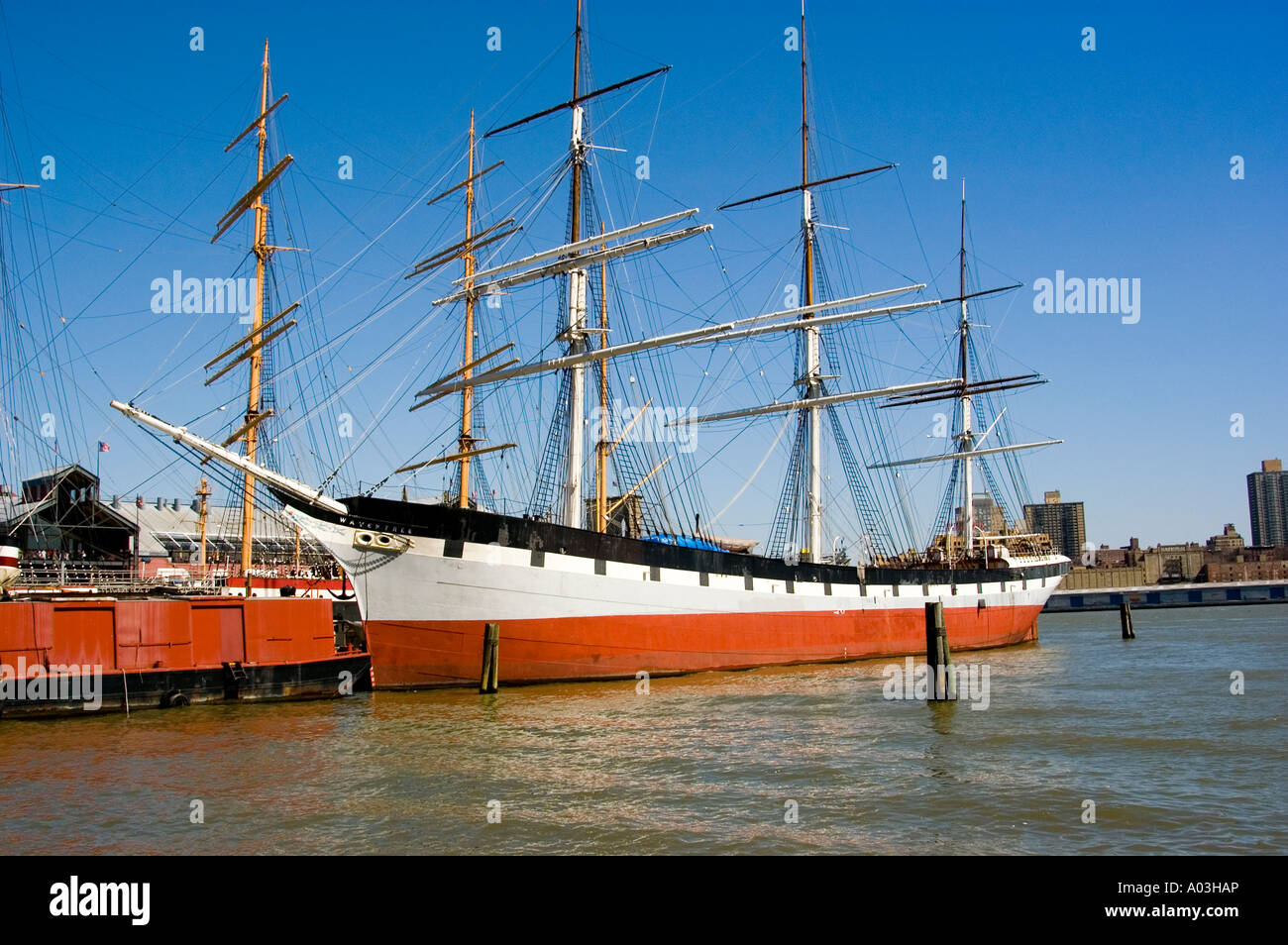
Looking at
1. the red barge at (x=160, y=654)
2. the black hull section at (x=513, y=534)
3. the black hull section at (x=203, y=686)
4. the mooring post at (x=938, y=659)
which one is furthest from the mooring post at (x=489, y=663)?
the mooring post at (x=938, y=659)

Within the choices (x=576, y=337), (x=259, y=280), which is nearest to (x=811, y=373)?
(x=576, y=337)

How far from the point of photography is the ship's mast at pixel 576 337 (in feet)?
91.2

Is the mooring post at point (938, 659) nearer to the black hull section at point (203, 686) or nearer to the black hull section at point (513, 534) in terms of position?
the black hull section at point (513, 534)

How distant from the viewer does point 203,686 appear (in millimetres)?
21953

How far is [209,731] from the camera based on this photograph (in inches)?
703

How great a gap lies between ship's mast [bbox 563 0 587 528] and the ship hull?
3.23 m

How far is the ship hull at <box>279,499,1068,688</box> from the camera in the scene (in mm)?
23000

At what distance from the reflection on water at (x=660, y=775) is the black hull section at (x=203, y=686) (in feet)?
1.99

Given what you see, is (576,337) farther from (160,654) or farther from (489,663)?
(160,654)

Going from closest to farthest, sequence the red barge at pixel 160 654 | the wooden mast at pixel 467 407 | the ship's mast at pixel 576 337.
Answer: the red barge at pixel 160 654
the ship's mast at pixel 576 337
the wooden mast at pixel 467 407

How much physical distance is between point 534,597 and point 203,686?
7.81 meters

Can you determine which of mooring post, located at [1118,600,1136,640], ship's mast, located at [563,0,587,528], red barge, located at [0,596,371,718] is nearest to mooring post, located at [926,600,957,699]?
ship's mast, located at [563,0,587,528]
